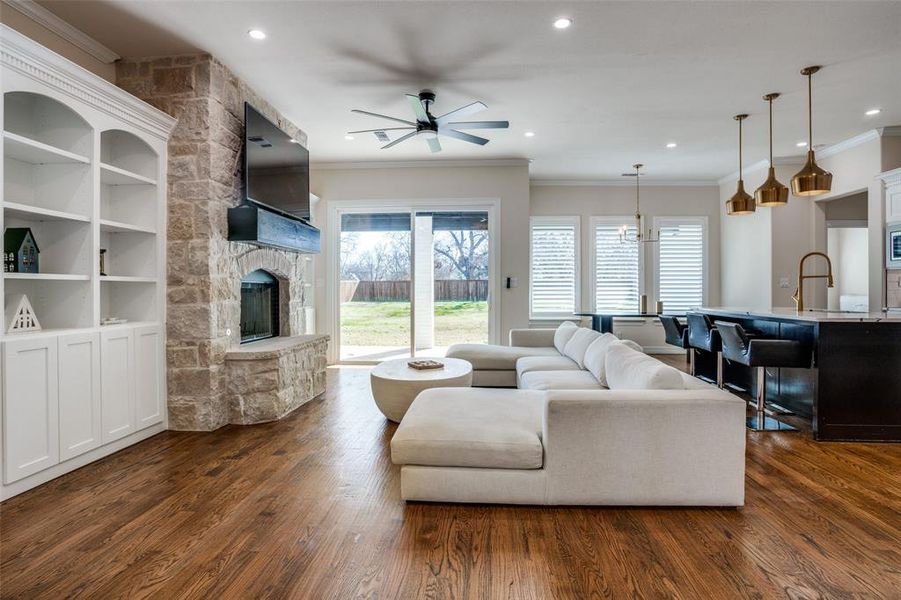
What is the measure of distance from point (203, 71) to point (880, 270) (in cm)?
721

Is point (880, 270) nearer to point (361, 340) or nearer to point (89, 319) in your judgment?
point (361, 340)

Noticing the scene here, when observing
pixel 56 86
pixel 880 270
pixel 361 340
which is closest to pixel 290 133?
pixel 56 86

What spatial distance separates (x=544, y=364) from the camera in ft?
14.0

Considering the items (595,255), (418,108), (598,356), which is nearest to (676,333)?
(598,356)

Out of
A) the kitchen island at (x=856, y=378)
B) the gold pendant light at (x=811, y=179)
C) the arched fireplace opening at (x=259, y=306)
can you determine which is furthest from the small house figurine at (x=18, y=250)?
the gold pendant light at (x=811, y=179)

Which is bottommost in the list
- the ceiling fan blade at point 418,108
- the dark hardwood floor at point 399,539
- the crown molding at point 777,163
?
the dark hardwood floor at point 399,539

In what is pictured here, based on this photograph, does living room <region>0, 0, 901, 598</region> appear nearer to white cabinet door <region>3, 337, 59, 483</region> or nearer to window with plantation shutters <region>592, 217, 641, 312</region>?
white cabinet door <region>3, 337, 59, 483</region>

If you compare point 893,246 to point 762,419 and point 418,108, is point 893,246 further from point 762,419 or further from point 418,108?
point 418,108

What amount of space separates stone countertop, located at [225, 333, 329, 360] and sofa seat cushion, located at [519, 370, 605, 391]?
212 centimetres

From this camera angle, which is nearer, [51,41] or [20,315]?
[20,315]

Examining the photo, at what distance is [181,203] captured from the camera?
12.0ft

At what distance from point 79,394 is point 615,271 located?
7218 mm

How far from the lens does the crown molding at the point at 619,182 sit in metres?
7.73

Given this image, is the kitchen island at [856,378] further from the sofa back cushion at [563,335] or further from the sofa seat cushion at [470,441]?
the sofa seat cushion at [470,441]
